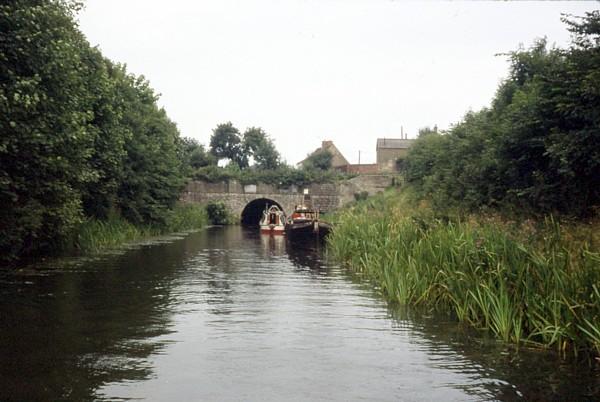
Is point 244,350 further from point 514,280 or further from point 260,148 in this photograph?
point 260,148

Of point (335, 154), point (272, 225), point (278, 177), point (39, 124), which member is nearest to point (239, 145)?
point (335, 154)

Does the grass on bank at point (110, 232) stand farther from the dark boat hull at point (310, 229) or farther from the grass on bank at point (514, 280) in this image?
the grass on bank at point (514, 280)

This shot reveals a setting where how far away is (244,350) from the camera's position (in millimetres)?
7645

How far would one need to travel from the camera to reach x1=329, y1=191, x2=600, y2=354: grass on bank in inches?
278

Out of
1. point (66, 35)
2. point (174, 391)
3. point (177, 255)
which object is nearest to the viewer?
point (174, 391)

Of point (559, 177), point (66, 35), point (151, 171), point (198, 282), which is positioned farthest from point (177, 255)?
point (559, 177)

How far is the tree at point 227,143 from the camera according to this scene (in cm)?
7638

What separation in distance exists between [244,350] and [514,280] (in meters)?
3.77

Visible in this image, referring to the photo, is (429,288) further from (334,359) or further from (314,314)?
(334,359)

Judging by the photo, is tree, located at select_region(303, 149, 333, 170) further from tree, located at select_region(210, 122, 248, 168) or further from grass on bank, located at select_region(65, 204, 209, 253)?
grass on bank, located at select_region(65, 204, 209, 253)

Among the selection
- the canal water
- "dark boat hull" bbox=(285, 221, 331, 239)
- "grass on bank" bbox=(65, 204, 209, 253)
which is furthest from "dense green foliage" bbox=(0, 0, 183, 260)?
"dark boat hull" bbox=(285, 221, 331, 239)

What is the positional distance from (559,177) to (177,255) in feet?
41.1

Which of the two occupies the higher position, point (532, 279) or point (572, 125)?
point (572, 125)

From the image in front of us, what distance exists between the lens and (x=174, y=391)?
19.5 feet
